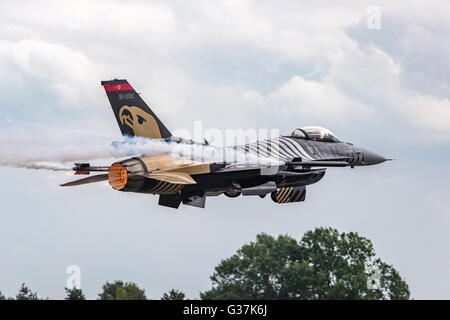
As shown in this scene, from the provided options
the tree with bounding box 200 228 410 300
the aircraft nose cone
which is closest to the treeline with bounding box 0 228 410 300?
the tree with bounding box 200 228 410 300

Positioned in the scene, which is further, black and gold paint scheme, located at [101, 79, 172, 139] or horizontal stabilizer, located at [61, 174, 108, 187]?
black and gold paint scheme, located at [101, 79, 172, 139]

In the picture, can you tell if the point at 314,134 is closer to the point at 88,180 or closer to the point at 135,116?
the point at 135,116

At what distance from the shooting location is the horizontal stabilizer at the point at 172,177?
137 ft

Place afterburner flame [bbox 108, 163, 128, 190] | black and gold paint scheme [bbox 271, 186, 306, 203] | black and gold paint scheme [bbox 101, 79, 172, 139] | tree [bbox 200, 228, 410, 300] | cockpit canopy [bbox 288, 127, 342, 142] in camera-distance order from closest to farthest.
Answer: afterburner flame [bbox 108, 163, 128, 190] < black and gold paint scheme [bbox 101, 79, 172, 139] < black and gold paint scheme [bbox 271, 186, 306, 203] < cockpit canopy [bbox 288, 127, 342, 142] < tree [bbox 200, 228, 410, 300]

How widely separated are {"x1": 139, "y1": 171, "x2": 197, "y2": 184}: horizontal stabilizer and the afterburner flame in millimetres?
787

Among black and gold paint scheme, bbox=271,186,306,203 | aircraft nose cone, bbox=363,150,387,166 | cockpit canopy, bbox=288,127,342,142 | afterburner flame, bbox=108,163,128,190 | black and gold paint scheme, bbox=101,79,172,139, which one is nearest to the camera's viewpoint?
afterburner flame, bbox=108,163,128,190

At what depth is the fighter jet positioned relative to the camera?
41.8 meters

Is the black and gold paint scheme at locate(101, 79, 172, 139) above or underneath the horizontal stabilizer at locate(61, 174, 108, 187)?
A: above

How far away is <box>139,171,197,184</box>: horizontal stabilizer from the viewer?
137ft

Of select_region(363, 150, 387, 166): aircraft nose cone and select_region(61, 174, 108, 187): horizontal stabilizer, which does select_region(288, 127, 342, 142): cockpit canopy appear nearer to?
select_region(363, 150, 387, 166): aircraft nose cone

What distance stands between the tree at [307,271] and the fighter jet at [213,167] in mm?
31521

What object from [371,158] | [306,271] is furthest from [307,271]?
[371,158]

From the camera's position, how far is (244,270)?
84.7 m
